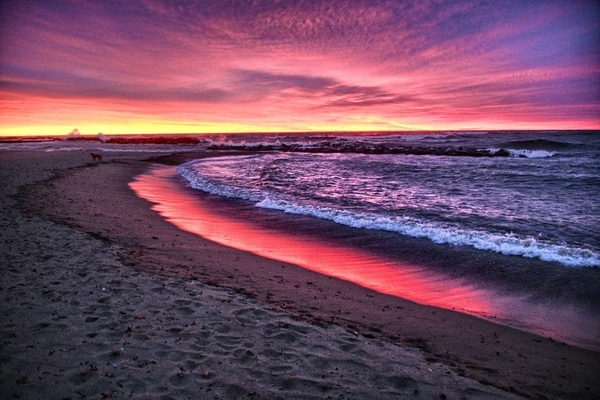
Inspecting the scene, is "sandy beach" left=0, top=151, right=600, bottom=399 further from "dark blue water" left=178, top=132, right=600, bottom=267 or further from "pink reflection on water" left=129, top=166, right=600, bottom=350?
"dark blue water" left=178, top=132, right=600, bottom=267

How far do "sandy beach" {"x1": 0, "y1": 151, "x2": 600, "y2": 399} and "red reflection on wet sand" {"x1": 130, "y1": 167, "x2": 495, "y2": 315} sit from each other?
0.52 meters

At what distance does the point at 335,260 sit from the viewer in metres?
7.95

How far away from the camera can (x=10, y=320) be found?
4016 mm

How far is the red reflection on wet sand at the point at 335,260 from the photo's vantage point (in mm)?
6105

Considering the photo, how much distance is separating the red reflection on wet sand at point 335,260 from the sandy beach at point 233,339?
1.70ft

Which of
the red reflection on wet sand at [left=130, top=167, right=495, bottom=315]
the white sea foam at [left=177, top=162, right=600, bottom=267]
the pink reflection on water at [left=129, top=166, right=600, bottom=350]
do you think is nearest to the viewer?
the pink reflection on water at [left=129, top=166, right=600, bottom=350]

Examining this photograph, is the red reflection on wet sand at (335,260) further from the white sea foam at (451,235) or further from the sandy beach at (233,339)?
the white sea foam at (451,235)

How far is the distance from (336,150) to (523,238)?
39.1m

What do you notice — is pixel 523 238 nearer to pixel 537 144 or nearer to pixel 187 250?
pixel 187 250

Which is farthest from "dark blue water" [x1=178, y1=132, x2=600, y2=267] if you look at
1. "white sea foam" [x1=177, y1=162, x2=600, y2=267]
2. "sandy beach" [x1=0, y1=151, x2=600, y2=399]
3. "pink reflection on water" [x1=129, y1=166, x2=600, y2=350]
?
"sandy beach" [x1=0, y1=151, x2=600, y2=399]

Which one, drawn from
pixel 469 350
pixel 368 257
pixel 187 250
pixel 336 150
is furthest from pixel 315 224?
pixel 336 150

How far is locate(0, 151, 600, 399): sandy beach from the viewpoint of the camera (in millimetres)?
3336

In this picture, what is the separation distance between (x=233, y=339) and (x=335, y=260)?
164 inches

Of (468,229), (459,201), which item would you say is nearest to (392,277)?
(468,229)
